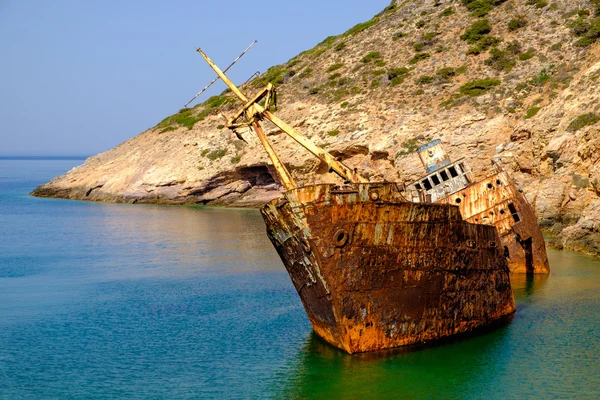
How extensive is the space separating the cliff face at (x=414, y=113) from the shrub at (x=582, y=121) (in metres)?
0.08

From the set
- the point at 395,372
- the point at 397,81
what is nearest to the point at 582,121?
the point at 397,81

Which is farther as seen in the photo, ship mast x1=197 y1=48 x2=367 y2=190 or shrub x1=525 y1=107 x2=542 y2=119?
shrub x1=525 y1=107 x2=542 y2=119

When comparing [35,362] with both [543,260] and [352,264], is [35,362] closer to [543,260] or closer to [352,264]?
[352,264]

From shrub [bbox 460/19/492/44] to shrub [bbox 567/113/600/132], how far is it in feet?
82.5

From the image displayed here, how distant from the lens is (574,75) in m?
59.0

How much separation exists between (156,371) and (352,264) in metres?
5.97

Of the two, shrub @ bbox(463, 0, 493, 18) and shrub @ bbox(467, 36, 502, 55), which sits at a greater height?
shrub @ bbox(463, 0, 493, 18)

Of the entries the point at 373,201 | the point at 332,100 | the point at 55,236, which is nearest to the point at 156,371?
the point at 373,201

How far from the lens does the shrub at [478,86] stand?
6281cm

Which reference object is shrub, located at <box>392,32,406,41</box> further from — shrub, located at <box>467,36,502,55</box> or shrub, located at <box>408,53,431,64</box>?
shrub, located at <box>467,36,502,55</box>

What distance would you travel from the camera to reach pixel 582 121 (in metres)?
46.3

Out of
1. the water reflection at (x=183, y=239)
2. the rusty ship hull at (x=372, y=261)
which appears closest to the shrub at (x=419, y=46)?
the water reflection at (x=183, y=239)

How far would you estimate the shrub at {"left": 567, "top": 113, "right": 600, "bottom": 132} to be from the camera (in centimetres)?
4567

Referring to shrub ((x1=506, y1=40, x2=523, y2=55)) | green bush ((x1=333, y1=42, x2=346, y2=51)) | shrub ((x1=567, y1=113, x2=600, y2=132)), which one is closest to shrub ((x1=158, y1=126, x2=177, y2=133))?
green bush ((x1=333, y1=42, x2=346, y2=51))
